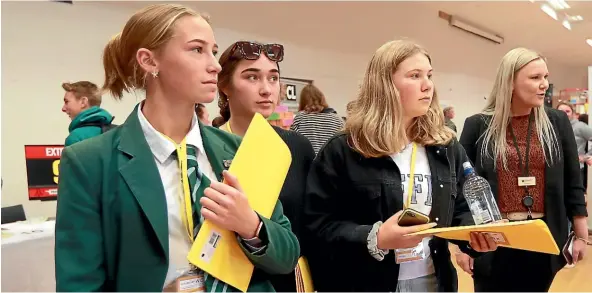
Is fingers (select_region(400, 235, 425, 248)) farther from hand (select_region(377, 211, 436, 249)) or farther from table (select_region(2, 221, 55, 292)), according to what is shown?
table (select_region(2, 221, 55, 292))

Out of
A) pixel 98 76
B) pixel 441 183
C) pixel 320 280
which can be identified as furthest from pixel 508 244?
pixel 98 76

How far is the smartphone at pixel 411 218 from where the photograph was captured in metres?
1.32

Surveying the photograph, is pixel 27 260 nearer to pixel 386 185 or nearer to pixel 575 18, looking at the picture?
pixel 386 185

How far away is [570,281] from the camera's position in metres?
4.35

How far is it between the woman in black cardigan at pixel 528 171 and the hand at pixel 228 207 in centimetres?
154

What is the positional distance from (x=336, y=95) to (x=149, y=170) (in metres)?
6.51

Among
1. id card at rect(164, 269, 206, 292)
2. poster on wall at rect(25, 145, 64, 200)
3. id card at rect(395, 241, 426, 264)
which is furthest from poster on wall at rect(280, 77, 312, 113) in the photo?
id card at rect(164, 269, 206, 292)

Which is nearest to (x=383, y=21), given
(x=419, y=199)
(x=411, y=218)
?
(x=419, y=199)

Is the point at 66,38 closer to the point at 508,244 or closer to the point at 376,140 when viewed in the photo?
the point at 376,140

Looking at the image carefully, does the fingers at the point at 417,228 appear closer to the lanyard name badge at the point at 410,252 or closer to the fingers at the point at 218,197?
the lanyard name badge at the point at 410,252

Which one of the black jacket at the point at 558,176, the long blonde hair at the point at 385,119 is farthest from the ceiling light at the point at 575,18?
the long blonde hair at the point at 385,119

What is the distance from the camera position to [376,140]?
1575 mm

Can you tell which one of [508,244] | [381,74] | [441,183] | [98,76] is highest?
[98,76]

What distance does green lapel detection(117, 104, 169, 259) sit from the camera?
0.97 m
